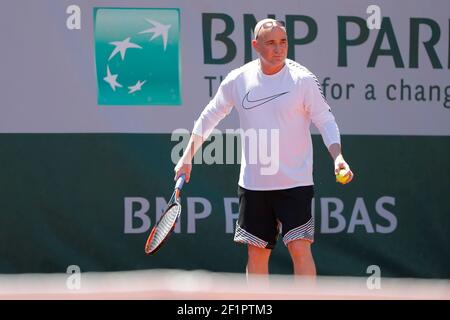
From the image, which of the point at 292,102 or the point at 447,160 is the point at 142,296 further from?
the point at 447,160

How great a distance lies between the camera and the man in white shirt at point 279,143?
4848 mm

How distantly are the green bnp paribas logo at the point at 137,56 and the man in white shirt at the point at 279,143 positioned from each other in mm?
1216

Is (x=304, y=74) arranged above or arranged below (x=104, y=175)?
above

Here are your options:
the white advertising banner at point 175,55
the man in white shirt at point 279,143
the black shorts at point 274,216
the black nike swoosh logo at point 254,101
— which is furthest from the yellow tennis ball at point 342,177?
the white advertising banner at point 175,55

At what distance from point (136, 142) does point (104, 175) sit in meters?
0.30

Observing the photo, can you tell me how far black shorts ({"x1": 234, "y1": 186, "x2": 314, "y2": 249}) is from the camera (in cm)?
488

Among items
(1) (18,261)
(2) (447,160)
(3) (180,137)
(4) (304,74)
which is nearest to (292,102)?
(4) (304,74)

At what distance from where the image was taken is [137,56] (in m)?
6.13

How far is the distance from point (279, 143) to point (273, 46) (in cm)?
49

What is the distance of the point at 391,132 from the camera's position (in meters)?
6.32

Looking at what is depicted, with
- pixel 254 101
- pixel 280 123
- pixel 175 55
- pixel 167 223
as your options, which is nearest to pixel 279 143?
pixel 280 123

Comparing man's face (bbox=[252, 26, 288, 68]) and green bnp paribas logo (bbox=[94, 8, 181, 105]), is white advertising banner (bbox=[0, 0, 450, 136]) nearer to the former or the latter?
green bnp paribas logo (bbox=[94, 8, 181, 105])

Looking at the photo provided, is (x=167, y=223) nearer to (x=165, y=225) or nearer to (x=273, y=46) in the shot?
(x=165, y=225)

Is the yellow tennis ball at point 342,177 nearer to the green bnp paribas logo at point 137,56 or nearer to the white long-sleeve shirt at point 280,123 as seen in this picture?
the white long-sleeve shirt at point 280,123
